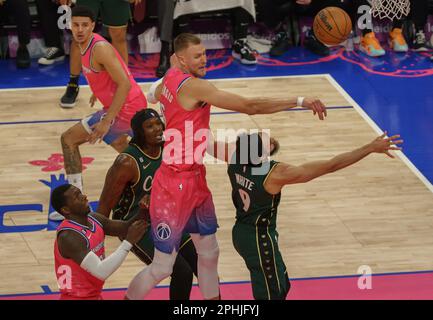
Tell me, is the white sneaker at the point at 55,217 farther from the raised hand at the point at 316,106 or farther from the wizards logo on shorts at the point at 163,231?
the raised hand at the point at 316,106

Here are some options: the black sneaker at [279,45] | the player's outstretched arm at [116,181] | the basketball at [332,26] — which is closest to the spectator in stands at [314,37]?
the black sneaker at [279,45]

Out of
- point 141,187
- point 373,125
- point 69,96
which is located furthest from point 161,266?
point 69,96

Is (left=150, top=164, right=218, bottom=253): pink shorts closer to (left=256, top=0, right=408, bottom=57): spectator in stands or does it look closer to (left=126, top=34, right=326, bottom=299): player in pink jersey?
(left=126, top=34, right=326, bottom=299): player in pink jersey

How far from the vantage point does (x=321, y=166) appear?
6.04 metres

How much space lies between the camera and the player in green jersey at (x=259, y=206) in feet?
20.7

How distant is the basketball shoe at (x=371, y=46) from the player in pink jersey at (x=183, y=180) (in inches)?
261

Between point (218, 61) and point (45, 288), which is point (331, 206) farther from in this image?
point (218, 61)

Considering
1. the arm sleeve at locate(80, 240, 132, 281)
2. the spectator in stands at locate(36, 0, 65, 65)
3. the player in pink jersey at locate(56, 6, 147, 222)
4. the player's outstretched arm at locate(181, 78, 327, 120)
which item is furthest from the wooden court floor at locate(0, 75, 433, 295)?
the player's outstretched arm at locate(181, 78, 327, 120)

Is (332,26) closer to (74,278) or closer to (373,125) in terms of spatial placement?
(373,125)

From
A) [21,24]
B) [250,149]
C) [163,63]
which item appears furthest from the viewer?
[21,24]

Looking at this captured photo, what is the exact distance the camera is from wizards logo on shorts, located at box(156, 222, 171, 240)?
21.4 ft

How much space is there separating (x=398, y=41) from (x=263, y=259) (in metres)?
7.24

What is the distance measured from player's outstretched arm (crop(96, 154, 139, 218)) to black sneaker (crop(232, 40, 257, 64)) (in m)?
5.90
